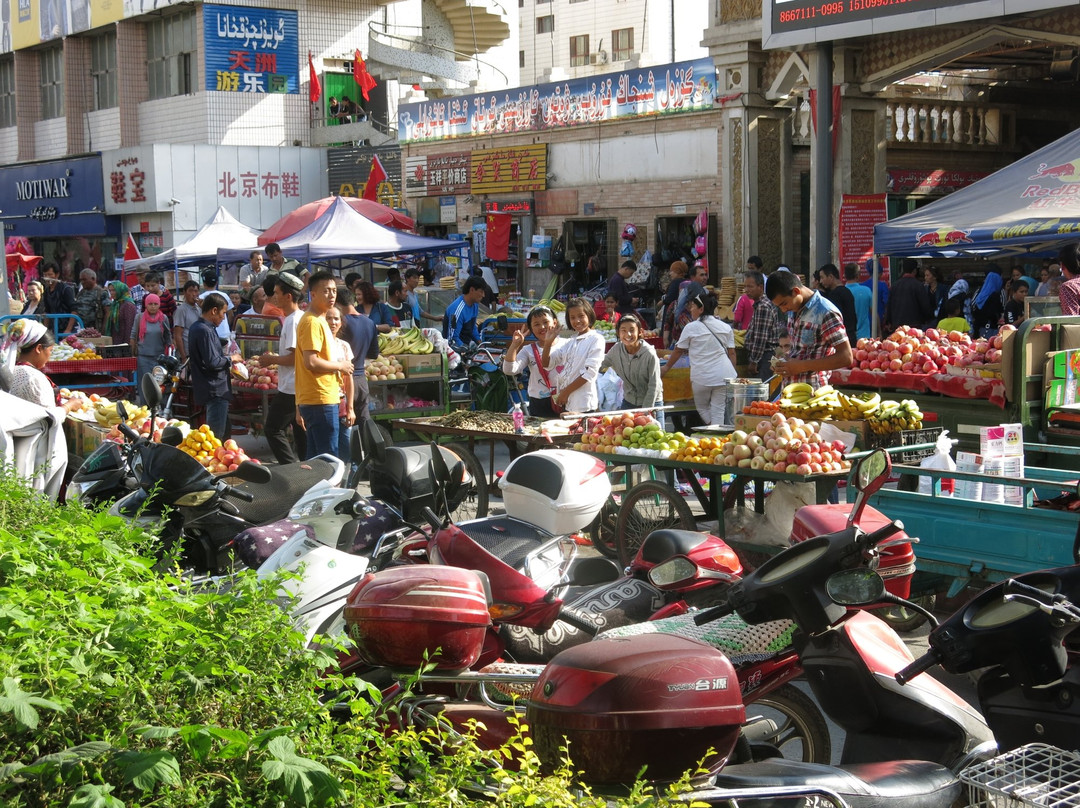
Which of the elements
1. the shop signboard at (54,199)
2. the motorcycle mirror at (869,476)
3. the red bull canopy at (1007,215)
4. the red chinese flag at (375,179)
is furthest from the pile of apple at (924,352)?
the shop signboard at (54,199)

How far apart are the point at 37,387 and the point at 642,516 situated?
4245 millimetres

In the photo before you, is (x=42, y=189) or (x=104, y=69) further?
(x=104, y=69)

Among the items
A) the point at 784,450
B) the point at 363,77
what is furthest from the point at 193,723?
the point at 363,77

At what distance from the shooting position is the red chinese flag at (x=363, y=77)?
31844 millimetres

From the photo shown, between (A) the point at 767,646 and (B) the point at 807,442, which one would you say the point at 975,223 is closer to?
(B) the point at 807,442

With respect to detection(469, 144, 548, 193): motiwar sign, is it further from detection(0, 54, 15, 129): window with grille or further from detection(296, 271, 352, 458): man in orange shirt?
detection(0, 54, 15, 129): window with grille

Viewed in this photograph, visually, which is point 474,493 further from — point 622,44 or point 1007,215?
point 622,44

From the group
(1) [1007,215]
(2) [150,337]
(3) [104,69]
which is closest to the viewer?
(1) [1007,215]

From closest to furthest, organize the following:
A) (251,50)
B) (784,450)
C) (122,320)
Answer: (784,450), (122,320), (251,50)

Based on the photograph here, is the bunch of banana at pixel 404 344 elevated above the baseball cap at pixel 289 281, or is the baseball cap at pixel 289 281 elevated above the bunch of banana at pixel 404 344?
the baseball cap at pixel 289 281

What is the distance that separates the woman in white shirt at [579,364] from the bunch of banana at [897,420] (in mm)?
2366

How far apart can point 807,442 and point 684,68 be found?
15522 millimetres

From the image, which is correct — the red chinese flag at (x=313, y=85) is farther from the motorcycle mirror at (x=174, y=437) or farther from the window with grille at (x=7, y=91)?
the motorcycle mirror at (x=174, y=437)

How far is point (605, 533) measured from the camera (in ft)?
29.0
